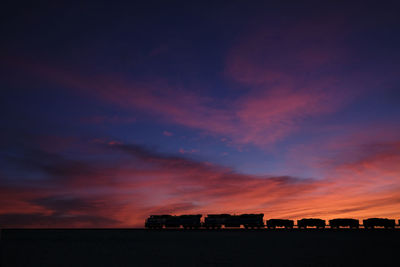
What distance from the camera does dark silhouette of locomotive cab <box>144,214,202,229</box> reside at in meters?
84.8

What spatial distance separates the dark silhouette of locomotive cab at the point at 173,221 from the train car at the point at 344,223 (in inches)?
1283

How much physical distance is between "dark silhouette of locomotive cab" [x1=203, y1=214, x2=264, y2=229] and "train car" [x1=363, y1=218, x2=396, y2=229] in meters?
23.0

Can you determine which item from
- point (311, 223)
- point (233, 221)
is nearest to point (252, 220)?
point (233, 221)

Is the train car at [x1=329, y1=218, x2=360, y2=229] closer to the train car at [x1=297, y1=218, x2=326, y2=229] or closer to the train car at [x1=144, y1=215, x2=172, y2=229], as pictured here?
the train car at [x1=297, y1=218, x2=326, y2=229]

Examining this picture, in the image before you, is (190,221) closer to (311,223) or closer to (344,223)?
(311,223)

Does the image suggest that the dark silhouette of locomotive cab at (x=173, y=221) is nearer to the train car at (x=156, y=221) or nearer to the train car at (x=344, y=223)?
the train car at (x=156, y=221)

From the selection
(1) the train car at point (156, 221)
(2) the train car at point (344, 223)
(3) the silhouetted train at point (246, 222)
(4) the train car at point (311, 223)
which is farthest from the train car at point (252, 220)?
(1) the train car at point (156, 221)

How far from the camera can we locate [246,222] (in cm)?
7994

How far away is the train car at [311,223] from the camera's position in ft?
237

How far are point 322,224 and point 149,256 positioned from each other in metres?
54.0

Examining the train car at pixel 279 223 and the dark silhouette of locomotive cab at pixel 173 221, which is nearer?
the train car at pixel 279 223

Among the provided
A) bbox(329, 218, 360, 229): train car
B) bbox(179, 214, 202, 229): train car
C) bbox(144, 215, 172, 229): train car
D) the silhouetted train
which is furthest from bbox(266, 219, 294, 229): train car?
bbox(144, 215, 172, 229): train car

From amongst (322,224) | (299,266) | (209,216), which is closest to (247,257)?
(299,266)

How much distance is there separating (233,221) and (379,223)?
32800mm
